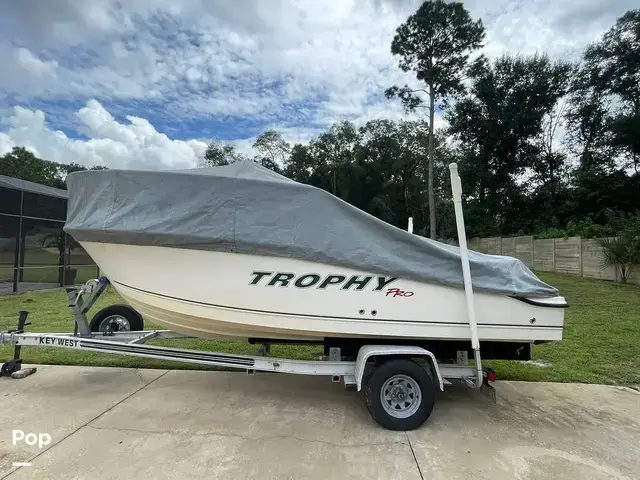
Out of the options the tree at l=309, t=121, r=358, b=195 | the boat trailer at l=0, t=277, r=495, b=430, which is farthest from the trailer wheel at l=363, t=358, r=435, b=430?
the tree at l=309, t=121, r=358, b=195

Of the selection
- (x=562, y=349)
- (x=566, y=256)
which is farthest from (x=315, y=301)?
(x=566, y=256)

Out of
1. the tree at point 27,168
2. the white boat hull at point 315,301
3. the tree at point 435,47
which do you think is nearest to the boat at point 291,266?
the white boat hull at point 315,301

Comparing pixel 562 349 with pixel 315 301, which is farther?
pixel 562 349

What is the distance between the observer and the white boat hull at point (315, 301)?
3.50 metres

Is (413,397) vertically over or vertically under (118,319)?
under

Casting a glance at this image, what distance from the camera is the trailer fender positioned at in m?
3.48

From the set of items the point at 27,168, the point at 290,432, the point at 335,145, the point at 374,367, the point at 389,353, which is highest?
the point at 335,145

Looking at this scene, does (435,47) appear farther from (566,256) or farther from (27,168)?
(27,168)

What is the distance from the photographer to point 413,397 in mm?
3586

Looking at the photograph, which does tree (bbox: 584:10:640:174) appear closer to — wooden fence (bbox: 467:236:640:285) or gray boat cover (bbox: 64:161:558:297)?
wooden fence (bbox: 467:236:640:285)

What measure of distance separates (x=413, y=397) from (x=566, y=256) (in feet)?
48.7

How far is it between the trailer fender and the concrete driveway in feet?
1.58

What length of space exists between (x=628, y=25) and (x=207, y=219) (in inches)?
1164

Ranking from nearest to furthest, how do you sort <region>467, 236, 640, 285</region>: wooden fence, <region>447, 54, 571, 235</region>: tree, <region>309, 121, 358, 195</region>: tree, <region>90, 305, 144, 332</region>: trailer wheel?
<region>90, 305, 144, 332</region>: trailer wheel, <region>467, 236, 640, 285</region>: wooden fence, <region>447, 54, 571, 235</region>: tree, <region>309, 121, 358, 195</region>: tree
